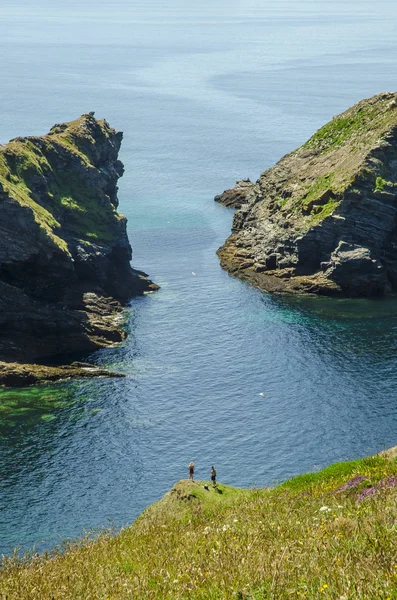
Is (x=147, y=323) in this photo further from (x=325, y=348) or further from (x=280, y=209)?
(x=280, y=209)

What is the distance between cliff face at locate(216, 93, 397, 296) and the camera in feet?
427

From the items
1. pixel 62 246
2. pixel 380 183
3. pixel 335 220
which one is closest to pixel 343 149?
pixel 380 183

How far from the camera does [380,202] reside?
132125 millimetres

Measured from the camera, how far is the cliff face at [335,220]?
13025 cm

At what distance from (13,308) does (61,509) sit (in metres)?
39.7

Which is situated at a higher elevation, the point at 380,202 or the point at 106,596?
the point at 380,202

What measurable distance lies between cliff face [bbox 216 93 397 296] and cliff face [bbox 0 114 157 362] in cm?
2265

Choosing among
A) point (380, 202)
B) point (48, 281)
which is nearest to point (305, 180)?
point (380, 202)

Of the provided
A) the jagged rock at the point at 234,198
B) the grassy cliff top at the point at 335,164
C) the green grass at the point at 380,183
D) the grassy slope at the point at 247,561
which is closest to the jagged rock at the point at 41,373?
the grassy cliff top at the point at 335,164

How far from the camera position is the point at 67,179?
134250mm

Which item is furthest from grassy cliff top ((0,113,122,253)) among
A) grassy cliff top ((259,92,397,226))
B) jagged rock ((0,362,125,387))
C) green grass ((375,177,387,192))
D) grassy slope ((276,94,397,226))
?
green grass ((375,177,387,192))

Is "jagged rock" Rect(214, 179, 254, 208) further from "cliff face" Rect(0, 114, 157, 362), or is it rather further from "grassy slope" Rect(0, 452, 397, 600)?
"grassy slope" Rect(0, 452, 397, 600)

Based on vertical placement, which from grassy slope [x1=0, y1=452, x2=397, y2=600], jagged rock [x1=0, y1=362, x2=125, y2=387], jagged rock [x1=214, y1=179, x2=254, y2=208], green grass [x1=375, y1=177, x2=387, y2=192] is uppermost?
green grass [x1=375, y1=177, x2=387, y2=192]

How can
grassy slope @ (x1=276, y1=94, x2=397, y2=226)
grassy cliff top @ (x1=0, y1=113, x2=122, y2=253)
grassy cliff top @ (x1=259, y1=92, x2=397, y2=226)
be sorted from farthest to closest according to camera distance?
grassy slope @ (x1=276, y1=94, x2=397, y2=226) → grassy cliff top @ (x1=259, y1=92, x2=397, y2=226) → grassy cliff top @ (x1=0, y1=113, x2=122, y2=253)
